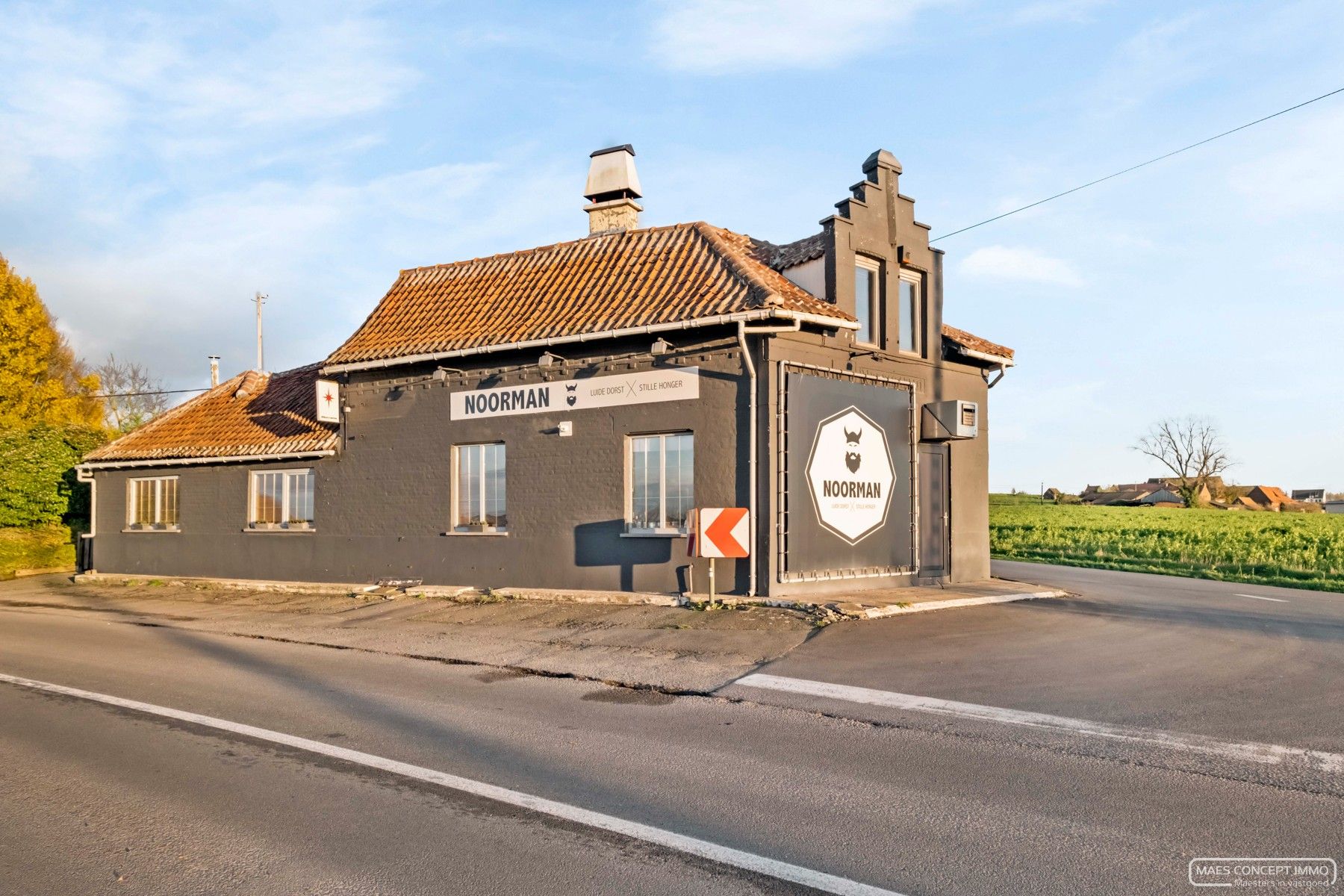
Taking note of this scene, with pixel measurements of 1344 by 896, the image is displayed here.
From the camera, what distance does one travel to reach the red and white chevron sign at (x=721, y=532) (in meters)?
13.4

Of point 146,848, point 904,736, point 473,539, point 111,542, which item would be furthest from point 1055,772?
point 111,542

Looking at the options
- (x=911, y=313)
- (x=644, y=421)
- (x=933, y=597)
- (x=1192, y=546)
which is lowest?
(x=1192, y=546)

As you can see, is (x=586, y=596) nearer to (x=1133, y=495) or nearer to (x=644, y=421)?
(x=644, y=421)

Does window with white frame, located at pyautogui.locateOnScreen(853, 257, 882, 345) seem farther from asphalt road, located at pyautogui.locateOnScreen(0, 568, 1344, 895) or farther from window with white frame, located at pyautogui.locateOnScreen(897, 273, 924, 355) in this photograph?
asphalt road, located at pyautogui.locateOnScreen(0, 568, 1344, 895)

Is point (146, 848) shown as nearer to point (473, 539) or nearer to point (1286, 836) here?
point (1286, 836)

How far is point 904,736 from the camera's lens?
7062mm

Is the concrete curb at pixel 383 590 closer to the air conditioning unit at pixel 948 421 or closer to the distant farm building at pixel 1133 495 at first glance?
the air conditioning unit at pixel 948 421

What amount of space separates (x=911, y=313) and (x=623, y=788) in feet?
42.3

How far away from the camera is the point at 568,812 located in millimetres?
5367

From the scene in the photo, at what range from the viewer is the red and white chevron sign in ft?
43.9

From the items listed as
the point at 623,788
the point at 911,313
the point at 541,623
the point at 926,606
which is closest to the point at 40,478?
the point at 541,623

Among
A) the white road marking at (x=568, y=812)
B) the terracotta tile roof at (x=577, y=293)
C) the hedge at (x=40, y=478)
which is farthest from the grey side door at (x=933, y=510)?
the hedge at (x=40, y=478)

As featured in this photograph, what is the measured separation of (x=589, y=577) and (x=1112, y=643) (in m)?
7.75

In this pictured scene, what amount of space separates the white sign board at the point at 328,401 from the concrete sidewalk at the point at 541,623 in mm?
3269
